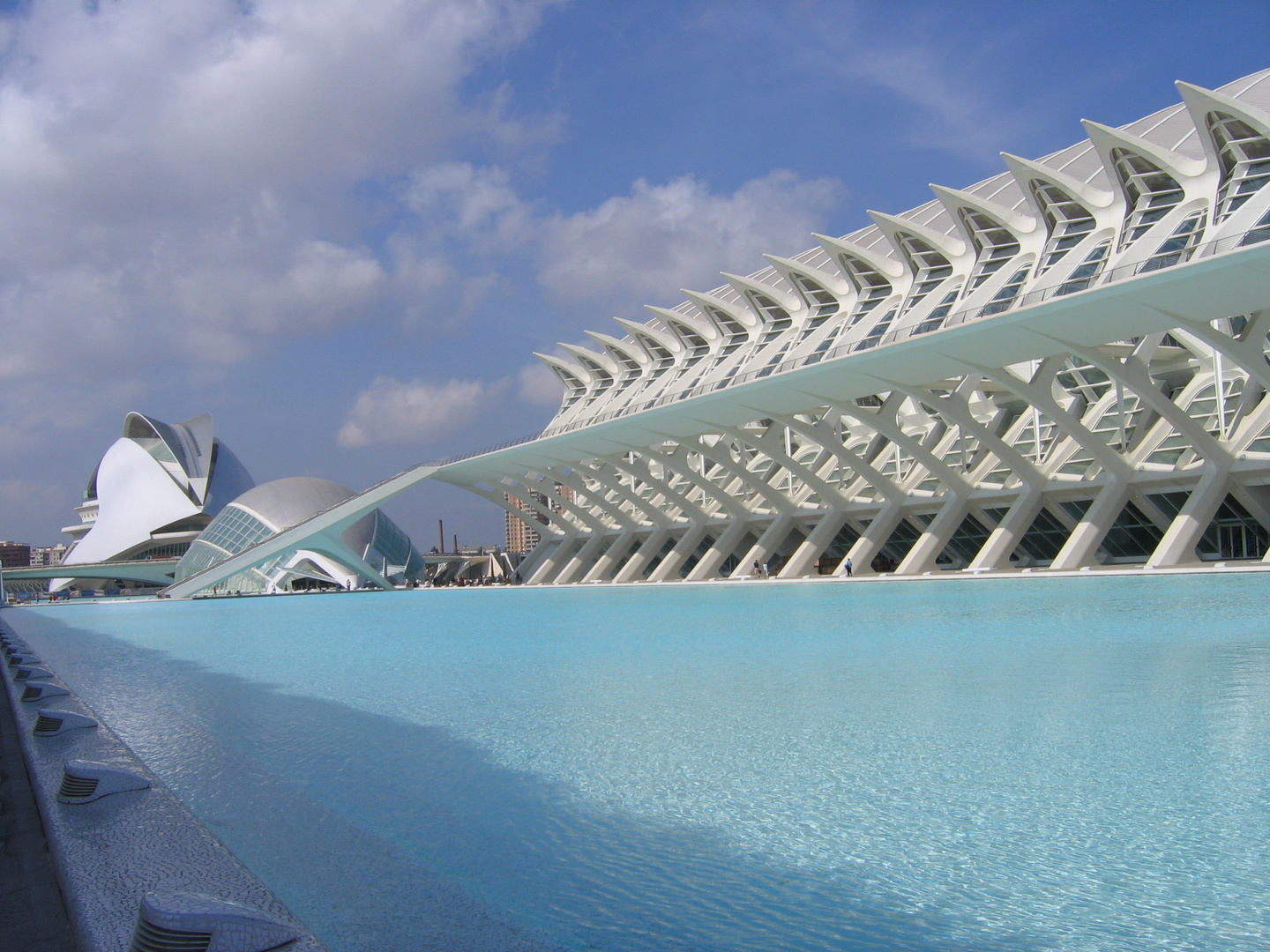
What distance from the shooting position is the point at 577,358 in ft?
148

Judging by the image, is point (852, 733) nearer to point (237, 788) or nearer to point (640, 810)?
point (640, 810)

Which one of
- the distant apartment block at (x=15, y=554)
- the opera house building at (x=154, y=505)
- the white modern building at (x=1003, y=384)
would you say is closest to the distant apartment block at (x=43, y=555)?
the distant apartment block at (x=15, y=554)

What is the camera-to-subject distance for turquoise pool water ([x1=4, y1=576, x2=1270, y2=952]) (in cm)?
267

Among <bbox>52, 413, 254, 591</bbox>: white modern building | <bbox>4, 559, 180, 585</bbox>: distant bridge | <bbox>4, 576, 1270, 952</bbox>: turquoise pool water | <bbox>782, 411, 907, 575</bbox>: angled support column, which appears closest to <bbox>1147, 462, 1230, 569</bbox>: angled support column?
<bbox>782, 411, 907, 575</bbox>: angled support column

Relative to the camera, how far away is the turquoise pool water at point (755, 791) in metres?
2.67

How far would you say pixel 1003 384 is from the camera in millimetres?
22500

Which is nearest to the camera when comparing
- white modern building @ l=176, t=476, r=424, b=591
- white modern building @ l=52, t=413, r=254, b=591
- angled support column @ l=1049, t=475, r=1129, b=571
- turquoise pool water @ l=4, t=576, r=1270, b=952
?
turquoise pool water @ l=4, t=576, r=1270, b=952

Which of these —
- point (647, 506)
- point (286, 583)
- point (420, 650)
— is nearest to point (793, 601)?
point (420, 650)

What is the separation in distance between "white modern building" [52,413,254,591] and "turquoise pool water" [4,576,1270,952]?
2373 inches

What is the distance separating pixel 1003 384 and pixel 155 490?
5832 cm

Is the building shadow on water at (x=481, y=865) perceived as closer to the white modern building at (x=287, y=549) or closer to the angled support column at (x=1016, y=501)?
the angled support column at (x=1016, y=501)

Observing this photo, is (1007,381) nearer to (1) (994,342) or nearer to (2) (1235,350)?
(1) (994,342)

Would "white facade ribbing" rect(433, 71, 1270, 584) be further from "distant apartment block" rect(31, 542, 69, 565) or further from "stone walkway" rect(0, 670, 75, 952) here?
"distant apartment block" rect(31, 542, 69, 565)

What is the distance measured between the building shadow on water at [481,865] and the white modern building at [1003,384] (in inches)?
670
